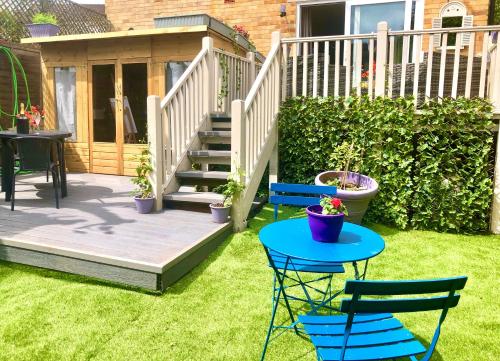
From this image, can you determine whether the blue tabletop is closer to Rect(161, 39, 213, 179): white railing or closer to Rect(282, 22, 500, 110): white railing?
Rect(161, 39, 213, 179): white railing

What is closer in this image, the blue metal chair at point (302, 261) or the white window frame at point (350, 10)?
the blue metal chair at point (302, 261)

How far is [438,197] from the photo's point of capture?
4.95m

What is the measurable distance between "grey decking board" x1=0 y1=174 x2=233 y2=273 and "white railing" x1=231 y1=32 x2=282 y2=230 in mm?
620

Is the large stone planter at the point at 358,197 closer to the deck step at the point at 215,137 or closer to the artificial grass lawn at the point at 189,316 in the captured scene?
the artificial grass lawn at the point at 189,316

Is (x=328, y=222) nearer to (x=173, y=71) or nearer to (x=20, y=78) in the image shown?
(x=173, y=71)

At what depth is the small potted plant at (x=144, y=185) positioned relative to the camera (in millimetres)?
4707

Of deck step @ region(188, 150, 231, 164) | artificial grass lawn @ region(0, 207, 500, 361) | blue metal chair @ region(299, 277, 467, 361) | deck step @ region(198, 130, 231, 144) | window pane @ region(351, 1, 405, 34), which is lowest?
artificial grass lawn @ region(0, 207, 500, 361)

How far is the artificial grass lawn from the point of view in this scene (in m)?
2.46

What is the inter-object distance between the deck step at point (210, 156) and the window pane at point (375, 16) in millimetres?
4701

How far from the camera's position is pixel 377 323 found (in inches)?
81.4

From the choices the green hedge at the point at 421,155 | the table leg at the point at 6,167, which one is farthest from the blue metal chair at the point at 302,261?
the table leg at the point at 6,167

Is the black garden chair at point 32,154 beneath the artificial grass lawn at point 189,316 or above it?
above

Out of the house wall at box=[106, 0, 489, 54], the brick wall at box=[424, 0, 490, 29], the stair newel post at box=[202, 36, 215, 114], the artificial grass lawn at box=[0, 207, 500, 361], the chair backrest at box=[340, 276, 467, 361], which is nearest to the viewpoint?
the chair backrest at box=[340, 276, 467, 361]

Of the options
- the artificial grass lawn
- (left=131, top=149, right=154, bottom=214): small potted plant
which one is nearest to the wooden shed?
(left=131, top=149, right=154, bottom=214): small potted plant
